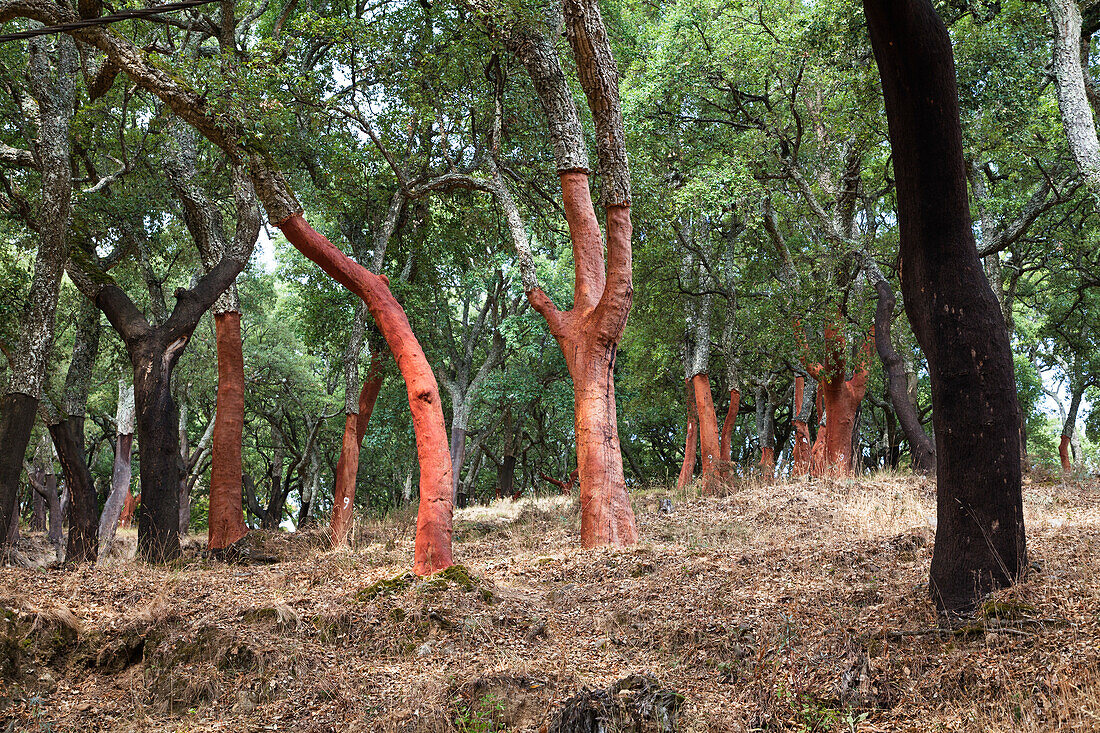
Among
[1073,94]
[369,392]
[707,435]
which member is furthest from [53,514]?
[1073,94]

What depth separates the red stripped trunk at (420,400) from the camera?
7.54m

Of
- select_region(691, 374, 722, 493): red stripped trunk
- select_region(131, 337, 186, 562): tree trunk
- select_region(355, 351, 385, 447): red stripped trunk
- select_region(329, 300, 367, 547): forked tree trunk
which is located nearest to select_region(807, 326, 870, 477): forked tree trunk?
select_region(691, 374, 722, 493): red stripped trunk

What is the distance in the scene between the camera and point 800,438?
19891 mm

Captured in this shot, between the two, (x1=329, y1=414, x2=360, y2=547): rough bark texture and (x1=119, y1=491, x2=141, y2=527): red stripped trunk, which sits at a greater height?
(x1=329, y1=414, x2=360, y2=547): rough bark texture

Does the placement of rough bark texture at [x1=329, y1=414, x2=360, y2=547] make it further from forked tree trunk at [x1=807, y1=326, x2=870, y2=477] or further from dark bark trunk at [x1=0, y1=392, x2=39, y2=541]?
forked tree trunk at [x1=807, y1=326, x2=870, y2=477]

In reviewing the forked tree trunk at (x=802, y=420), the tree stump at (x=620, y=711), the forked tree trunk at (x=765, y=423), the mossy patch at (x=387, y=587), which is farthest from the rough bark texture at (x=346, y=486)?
the forked tree trunk at (x=765, y=423)

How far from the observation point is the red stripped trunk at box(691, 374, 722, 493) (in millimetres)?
15705

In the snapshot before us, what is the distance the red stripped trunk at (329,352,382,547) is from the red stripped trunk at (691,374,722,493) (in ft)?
A: 24.6

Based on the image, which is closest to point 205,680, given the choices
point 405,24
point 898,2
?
Answer: point 898,2

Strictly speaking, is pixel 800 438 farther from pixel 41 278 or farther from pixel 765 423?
pixel 41 278

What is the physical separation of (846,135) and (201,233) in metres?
11.9

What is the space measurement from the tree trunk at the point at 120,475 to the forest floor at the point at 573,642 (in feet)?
15.5

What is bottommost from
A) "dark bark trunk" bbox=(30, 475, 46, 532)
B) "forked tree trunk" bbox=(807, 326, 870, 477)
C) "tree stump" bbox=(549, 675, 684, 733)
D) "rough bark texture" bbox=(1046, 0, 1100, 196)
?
"dark bark trunk" bbox=(30, 475, 46, 532)

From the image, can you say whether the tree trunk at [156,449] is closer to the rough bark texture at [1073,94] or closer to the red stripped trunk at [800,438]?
the rough bark texture at [1073,94]
